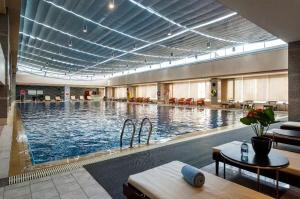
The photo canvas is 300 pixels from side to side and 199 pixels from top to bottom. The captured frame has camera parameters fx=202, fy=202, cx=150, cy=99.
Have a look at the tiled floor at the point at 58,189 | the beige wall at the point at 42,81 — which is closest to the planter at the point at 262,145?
the tiled floor at the point at 58,189

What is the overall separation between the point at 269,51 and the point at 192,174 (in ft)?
46.7

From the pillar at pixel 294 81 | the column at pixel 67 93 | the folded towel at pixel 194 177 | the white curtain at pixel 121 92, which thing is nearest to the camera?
the folded towel at pixel 194 177

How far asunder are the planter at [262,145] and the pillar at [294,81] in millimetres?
6372

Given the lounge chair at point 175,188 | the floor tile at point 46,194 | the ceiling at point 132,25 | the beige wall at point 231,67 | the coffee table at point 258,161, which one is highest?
the ceiling at point 132,25

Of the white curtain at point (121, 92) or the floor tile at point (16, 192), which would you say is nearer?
the floor tile at point (16, 192)

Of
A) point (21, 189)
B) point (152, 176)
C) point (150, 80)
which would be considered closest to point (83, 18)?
point (21, 189)

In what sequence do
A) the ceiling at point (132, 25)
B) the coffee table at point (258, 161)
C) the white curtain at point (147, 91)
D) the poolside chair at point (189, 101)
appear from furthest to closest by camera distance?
1. the white curtain at point (147, 91)
2. the poolside chair at point (189, 101)
3. the ceiling at point (132, 25)
4. the coffee table at point (258, 161)

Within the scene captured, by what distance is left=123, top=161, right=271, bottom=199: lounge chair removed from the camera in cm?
172

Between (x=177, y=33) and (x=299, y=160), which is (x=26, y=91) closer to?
(x=177, y=33)

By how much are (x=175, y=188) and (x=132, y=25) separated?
9.00 m

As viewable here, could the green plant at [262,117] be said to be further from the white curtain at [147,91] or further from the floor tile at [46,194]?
the white curtain at [147,91]

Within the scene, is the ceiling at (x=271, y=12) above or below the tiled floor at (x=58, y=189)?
above

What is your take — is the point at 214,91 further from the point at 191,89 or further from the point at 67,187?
the point at 67,187

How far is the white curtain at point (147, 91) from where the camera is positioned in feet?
88.9
